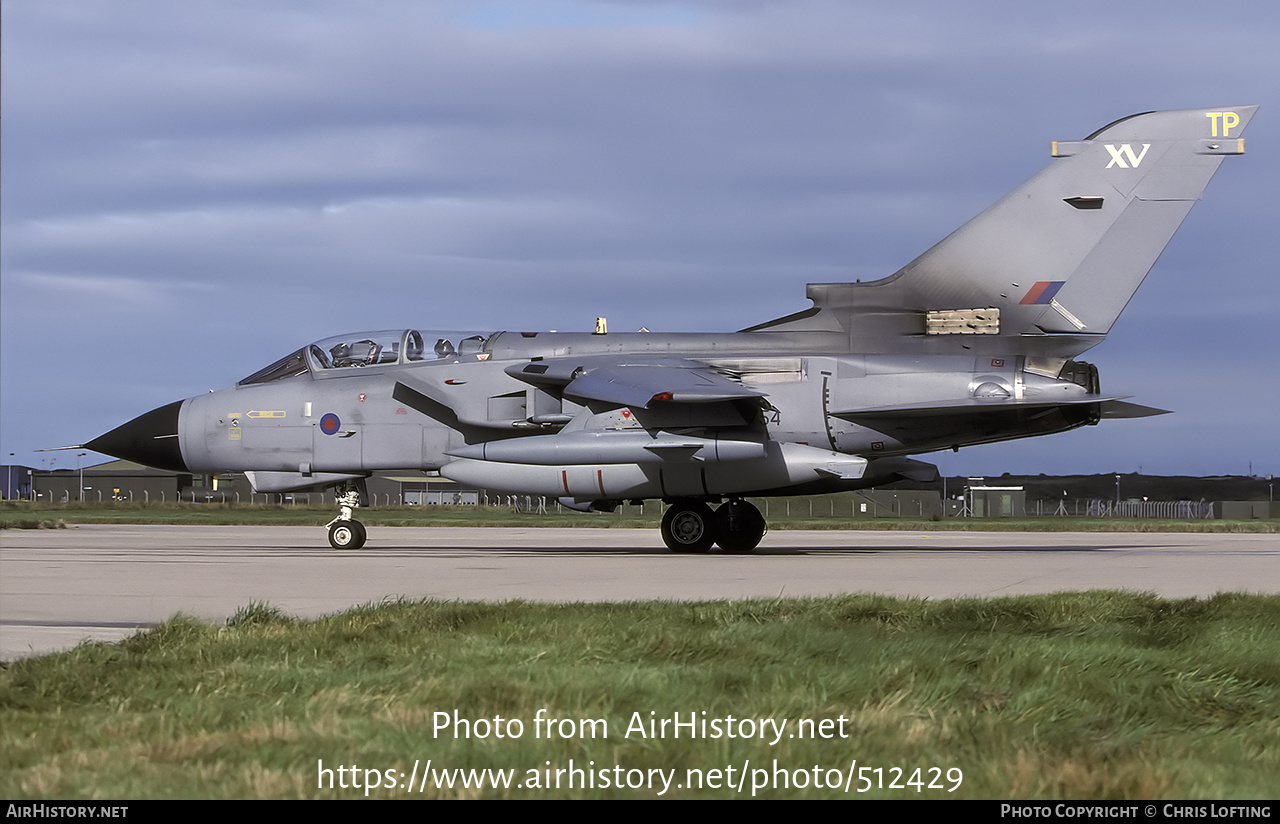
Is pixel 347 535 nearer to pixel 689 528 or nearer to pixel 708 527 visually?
pixel 689 528

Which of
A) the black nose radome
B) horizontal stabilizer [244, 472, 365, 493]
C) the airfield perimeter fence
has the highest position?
the black nose radome

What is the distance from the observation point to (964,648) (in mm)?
6062

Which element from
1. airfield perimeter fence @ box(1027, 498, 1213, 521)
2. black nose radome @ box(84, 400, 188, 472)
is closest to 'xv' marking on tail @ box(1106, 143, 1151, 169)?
black nose radome @ box(84, 400, 188, 472)

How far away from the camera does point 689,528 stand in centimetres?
1806

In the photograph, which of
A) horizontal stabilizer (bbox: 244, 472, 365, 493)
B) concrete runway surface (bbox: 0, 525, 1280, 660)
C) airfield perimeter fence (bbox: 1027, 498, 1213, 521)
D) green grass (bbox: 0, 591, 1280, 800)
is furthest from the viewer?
airfield perimeter fence (bbox: 1027, 498, 1213, 521)

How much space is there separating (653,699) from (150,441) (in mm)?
17159

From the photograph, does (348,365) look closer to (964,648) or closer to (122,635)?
(122,635)

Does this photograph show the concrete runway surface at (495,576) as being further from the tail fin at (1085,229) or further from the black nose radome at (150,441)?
the tail fin at (1085,229)

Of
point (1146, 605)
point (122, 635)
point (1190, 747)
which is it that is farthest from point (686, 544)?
point (1190, 747)

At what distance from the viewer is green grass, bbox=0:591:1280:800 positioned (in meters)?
3.76

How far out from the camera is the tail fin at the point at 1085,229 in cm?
1667

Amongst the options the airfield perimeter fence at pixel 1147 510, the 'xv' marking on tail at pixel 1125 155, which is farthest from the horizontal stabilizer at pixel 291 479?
the airfield perimeter fence at pixel 1147 510

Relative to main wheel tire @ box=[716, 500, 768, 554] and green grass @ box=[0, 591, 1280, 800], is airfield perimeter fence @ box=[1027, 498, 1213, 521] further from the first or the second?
green grass @ box=[0, 591, 1280, 800]

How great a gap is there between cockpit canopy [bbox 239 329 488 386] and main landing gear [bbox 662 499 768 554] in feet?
12.5
